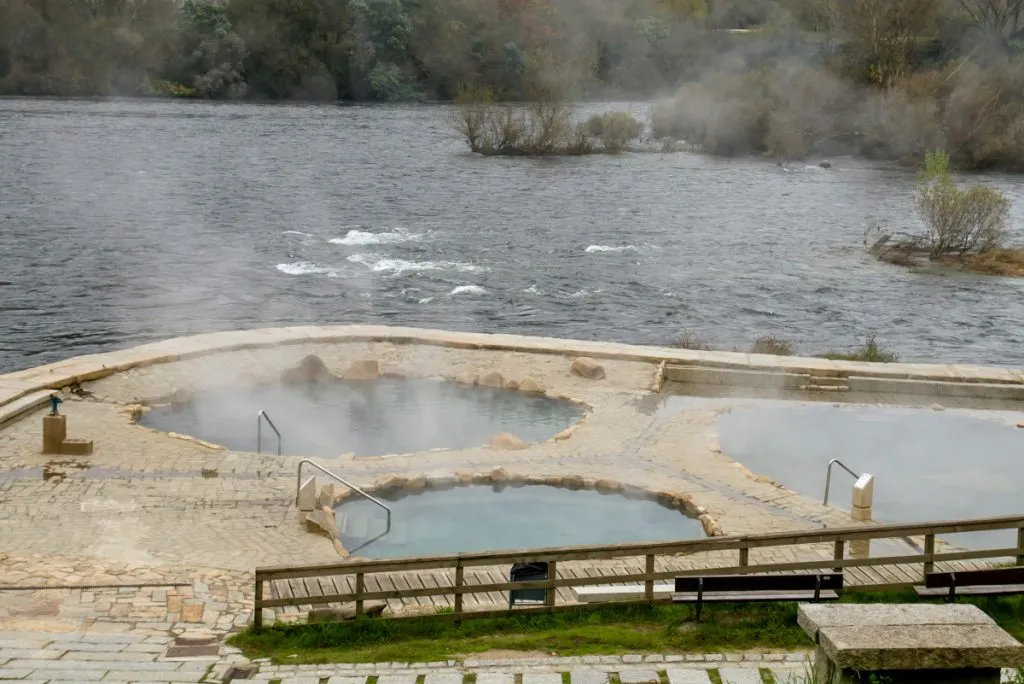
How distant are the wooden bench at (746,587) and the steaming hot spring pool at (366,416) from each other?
8237mm

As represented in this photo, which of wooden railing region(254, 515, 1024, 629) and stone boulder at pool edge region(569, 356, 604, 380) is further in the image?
stone boulder at pool edge region(569, 356, 604, 380)

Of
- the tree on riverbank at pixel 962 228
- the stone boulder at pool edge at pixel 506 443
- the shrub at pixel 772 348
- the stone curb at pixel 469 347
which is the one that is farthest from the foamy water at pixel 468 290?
the stone boulder at pool edge at pixel 506 443

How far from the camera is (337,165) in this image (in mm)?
67812

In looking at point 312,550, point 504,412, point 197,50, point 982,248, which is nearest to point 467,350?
point 504,412

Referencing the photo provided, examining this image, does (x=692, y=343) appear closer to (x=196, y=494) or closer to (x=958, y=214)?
(x=958, y=214)

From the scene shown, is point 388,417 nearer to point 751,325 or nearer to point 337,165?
point 751,325

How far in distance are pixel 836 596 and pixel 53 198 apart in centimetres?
5087

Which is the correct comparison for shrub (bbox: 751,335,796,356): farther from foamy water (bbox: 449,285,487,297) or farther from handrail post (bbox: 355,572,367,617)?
handrail post (bbox: 355,572,367,617)

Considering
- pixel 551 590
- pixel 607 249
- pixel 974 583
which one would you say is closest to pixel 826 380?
pixel 974 583

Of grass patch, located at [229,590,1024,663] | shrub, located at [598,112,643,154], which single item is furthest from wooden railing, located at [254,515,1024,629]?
shrub, located at [598,112,643,154]

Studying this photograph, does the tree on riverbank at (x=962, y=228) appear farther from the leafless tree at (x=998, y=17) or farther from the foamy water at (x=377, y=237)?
the leafless tree at (x=998, y=17)

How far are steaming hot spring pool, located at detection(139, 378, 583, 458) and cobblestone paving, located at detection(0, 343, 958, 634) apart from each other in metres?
0.58

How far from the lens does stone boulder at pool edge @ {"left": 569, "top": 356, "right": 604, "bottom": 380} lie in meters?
22.4

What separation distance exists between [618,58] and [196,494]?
99938mm
